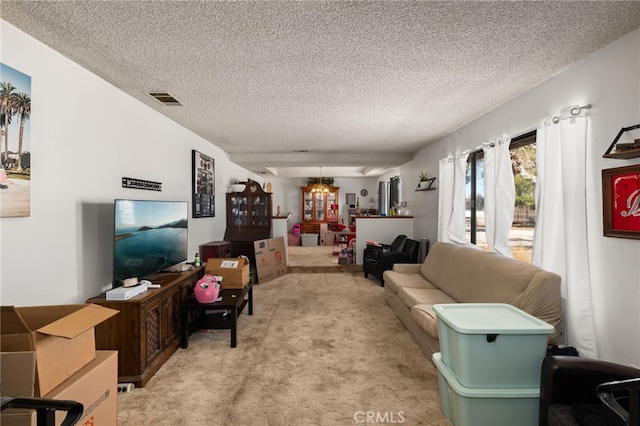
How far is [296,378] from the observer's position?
2.28m

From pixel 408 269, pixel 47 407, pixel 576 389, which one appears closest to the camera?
pixel 47 407

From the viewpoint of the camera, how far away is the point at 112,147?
8.39 feet

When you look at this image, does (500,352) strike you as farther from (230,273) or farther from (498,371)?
(230,273)

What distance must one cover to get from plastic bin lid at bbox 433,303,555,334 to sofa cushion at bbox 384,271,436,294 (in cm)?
156

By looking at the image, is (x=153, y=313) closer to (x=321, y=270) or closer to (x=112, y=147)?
(x=112, y=147)

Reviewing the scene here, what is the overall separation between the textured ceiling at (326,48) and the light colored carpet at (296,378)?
2372mm

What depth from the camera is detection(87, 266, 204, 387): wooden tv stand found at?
217 cm

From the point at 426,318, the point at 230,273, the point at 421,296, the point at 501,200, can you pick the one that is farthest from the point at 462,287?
the point at 230,273

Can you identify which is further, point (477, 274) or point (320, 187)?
point (320, 187)

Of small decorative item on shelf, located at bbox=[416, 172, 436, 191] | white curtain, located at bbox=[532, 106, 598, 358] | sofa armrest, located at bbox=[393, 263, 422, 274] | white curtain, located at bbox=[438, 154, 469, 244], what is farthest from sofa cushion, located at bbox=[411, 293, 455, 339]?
small decorative item on shelf, located at bbox=[416, 172, 436, 191]

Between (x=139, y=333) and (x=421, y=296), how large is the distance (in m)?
2.55

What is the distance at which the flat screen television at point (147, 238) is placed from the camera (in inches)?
92.2

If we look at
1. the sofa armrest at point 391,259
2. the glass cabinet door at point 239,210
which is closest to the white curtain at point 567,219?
the sofa armrest at point 391,259

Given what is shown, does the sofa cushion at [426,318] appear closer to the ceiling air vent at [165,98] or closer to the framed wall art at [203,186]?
the ceiling air vent at [165,98]
